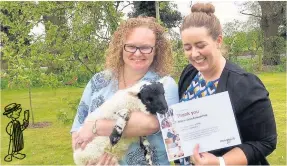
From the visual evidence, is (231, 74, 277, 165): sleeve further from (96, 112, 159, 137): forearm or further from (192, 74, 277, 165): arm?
(96, 112, 159, 137): forearm

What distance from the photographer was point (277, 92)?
12.8 metres

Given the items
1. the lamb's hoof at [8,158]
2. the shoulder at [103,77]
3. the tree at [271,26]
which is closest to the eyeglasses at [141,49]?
the shoulder at [103,77]

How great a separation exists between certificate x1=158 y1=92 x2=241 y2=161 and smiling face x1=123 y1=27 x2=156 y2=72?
553 millimetres

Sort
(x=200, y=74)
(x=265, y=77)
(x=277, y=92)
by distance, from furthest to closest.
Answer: (x=265, y=77)
(x=277, y=92)
(x=200, y=74)

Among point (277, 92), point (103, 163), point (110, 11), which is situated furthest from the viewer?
point (277, 92)

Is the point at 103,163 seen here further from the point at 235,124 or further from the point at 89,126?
the point at 235,124

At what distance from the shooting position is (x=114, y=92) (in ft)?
9.03

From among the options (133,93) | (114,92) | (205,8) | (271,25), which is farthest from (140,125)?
(271,25)

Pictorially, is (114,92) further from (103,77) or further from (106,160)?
(106,160)

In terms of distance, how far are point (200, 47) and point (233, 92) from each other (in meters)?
0.32

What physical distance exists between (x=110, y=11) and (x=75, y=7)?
51 cm

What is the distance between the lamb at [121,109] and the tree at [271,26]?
46.8ft

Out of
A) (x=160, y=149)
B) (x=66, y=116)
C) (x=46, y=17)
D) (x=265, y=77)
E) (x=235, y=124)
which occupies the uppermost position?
(x=46, y=17)

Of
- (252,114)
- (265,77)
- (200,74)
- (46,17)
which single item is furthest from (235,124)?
(265,77)
